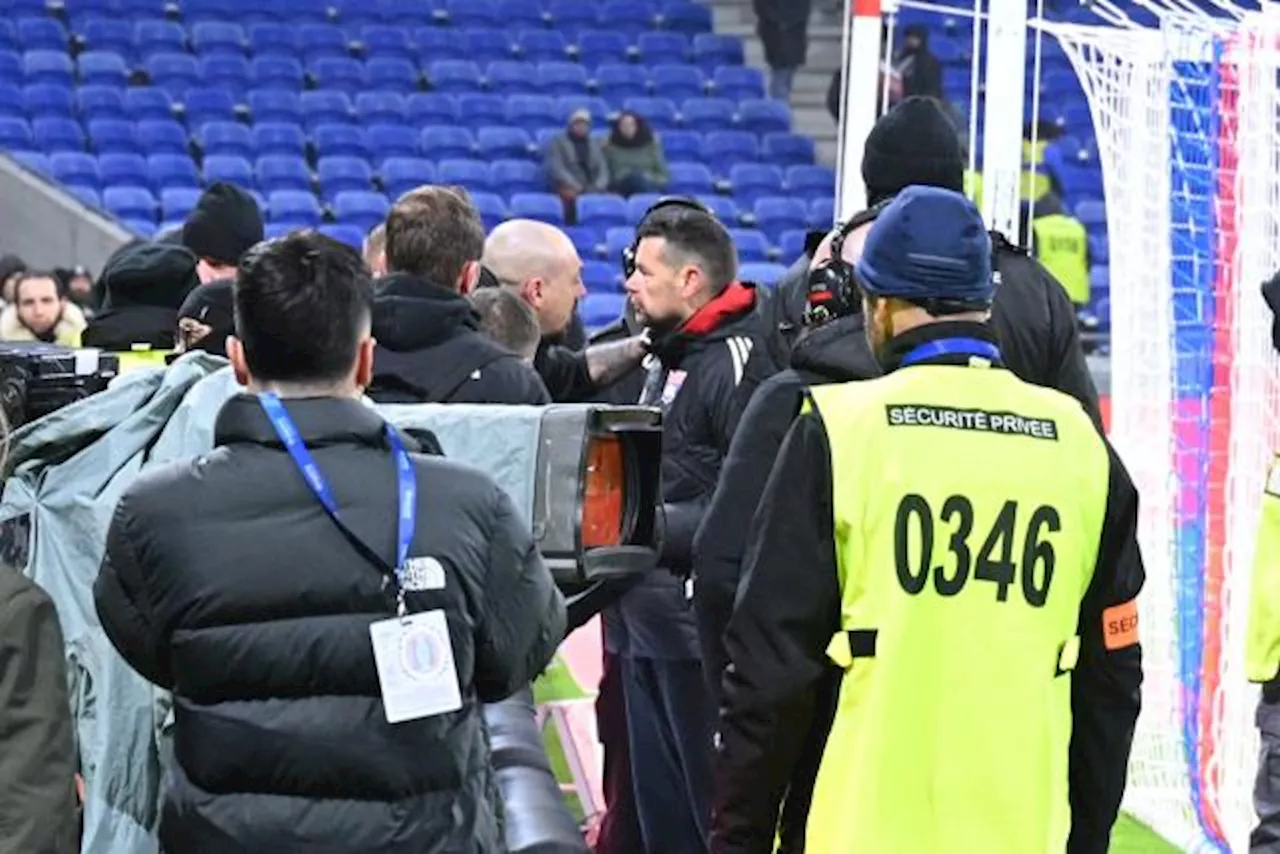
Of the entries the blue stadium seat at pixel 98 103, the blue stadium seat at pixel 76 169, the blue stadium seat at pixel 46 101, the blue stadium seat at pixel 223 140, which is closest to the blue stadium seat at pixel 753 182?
the blue stadium seat at pixel 223 140

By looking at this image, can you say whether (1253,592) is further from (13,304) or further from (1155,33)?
(13,304)

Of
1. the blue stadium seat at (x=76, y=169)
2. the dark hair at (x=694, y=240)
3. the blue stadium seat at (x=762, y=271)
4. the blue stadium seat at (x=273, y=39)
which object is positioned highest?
the blue stadium seat at (x=273, y=39)

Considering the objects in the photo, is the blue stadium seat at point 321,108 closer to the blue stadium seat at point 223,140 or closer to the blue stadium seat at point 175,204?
the blue stadium seat at point 223,140

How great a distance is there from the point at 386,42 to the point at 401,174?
2.27 meters

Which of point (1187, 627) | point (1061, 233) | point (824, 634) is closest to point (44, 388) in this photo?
point (824, 634)

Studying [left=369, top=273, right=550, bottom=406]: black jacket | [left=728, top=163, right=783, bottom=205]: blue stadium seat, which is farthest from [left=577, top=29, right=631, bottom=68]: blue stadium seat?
[left=369, top=273, right=550, bottom=406]: black jacket

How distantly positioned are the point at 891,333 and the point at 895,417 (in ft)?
0.53

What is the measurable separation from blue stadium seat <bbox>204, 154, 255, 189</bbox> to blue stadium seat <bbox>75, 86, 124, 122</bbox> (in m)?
1.20

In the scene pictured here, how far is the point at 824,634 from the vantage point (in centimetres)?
357

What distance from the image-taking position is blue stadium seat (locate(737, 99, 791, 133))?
21812 millimetres

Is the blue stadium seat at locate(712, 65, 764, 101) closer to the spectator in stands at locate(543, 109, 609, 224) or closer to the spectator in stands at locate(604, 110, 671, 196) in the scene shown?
the spectator in stands at locate(604, 110, 671, 196)

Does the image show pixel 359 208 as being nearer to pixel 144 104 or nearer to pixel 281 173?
pixel 281 173

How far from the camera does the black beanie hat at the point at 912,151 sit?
15.5 feet

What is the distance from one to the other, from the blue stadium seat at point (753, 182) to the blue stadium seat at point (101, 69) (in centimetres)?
491
